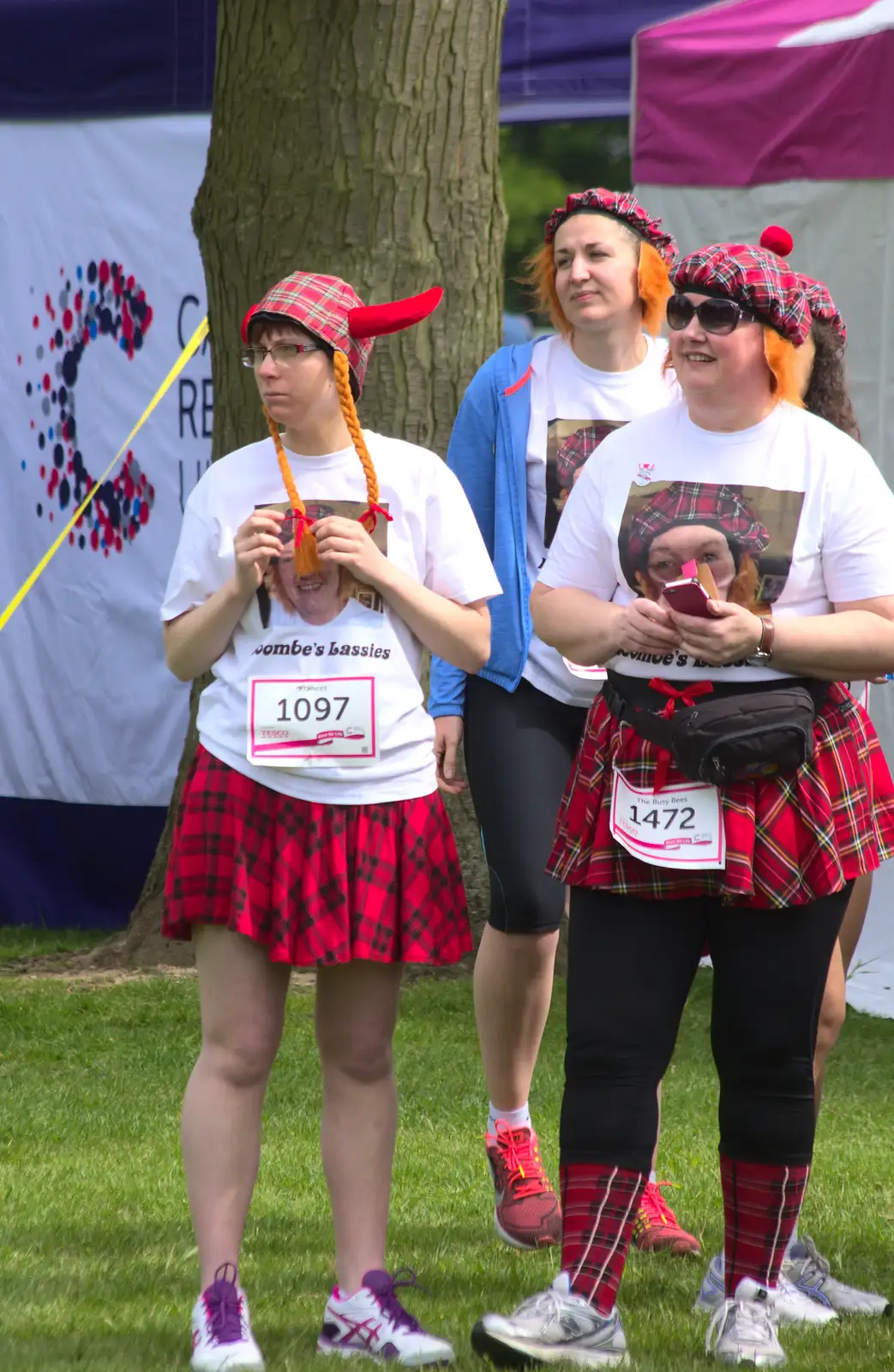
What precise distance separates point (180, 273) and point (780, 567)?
5.22 m

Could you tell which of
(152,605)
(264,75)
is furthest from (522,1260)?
(152,605)

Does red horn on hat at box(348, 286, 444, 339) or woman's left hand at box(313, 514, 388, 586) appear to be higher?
red horn on hat at box(348, 286, 444, 339)

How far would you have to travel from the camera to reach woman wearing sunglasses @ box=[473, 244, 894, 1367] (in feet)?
8.98

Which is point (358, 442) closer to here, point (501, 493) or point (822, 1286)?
point (501, 493)

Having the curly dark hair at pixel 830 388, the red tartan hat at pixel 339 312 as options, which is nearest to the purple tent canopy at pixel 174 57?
the curly dark hair at pixel 830 388

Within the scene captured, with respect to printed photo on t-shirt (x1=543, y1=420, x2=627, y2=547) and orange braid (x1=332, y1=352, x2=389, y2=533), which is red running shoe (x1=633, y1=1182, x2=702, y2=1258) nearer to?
printed photo on t-shirt (x1=543, y1=420, x2=627, y2=547)

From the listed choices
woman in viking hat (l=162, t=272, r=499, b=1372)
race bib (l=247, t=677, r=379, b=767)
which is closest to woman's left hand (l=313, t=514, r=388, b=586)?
woman in viking hat (l=162, t=272, r=499, b=1372)

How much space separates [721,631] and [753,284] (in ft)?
1.68

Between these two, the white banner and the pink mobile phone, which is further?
the white banner

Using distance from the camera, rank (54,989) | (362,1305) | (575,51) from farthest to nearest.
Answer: (575,51) < (54,989) < (362,1305)

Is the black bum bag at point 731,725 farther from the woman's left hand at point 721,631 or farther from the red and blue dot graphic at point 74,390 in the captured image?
the red and blue dot graphic at point 74,390

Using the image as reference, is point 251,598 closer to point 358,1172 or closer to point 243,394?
point 358,1172

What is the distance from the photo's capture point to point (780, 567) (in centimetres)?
276

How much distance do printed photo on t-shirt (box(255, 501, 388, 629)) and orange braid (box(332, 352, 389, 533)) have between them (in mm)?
22
